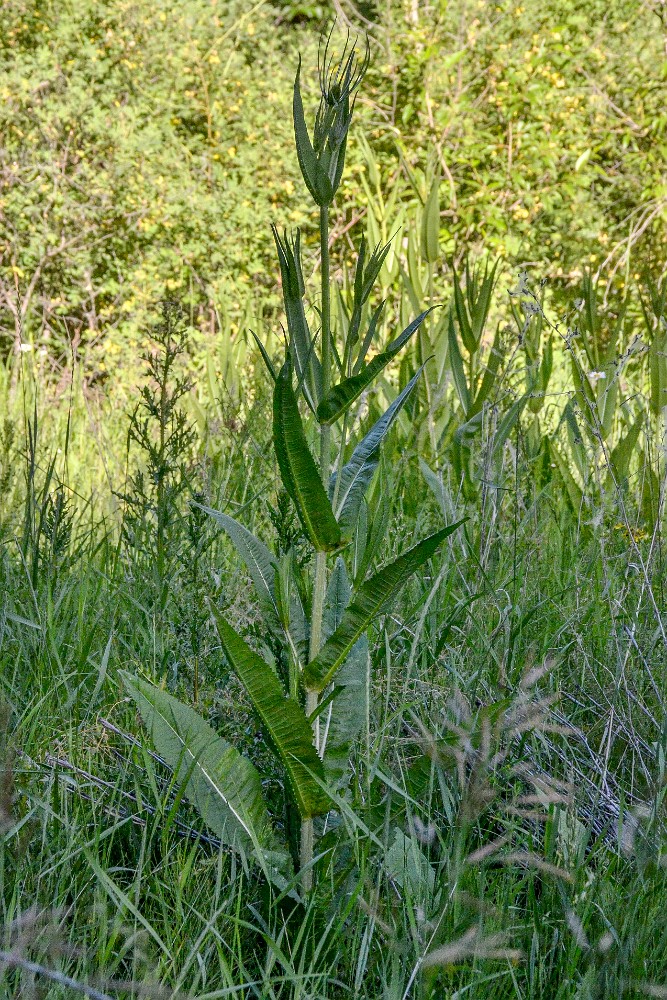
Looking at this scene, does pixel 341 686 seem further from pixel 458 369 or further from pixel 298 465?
pixel 458 369

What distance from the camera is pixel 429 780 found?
1.36m

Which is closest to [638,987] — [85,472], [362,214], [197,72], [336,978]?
[336,978]

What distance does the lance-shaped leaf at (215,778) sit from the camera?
1.24 meters

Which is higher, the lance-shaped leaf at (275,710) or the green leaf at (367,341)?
the green leaf at (367,341)

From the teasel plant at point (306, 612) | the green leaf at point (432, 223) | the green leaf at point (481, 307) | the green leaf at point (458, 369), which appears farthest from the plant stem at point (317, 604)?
the green leaf at point (432, 223)

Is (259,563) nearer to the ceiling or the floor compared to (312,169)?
nearer to the floor

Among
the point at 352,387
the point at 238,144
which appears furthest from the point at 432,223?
the point at 238,144

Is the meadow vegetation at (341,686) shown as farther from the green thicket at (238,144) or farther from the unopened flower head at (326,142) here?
the green thicket at (238,144)

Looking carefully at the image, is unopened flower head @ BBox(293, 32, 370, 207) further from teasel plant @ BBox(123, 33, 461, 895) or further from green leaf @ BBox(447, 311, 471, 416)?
green leaf @ BBox(447, 311, 471, 416)

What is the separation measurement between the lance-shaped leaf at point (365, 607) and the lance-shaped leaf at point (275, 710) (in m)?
0.06

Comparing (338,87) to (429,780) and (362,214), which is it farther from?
(362,214)

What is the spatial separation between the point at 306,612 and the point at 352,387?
32cm

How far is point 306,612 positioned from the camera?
1.28m

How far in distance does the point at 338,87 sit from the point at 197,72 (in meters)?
5.98
